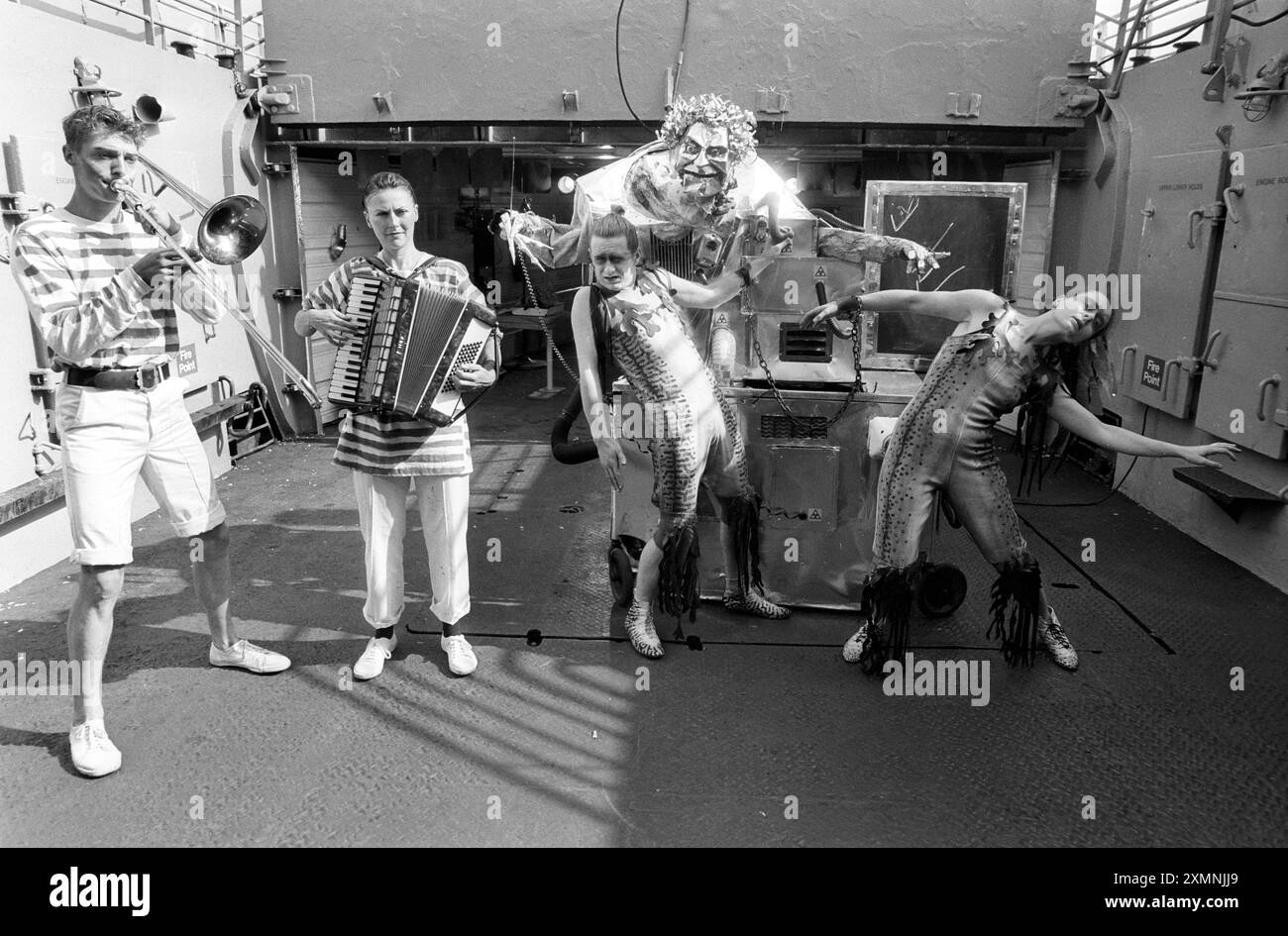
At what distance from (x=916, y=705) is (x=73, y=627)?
11.2ft

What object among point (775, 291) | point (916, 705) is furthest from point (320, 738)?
point (775, 291)

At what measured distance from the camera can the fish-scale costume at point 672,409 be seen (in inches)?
165

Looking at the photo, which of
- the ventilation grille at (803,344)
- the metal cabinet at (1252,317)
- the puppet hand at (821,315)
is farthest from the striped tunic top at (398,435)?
the metal cabinet at (1252,317)

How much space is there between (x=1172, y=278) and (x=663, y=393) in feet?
14.0

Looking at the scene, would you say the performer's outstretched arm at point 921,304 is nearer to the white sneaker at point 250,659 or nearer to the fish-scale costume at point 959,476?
the fish-scale costume at point 959,476

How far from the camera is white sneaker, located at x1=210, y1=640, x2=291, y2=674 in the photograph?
4.38m

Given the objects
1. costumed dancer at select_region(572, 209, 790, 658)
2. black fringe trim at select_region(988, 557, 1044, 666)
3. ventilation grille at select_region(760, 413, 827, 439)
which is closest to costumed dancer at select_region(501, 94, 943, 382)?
costumed dancer at select_region(572, 209, 790, 658)

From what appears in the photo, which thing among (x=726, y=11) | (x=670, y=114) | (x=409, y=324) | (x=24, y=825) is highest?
(x=726, y=11)

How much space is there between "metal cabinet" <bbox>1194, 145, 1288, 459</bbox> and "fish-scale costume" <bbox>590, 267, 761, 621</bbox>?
126 inches

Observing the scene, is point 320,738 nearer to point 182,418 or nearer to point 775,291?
point 182,418

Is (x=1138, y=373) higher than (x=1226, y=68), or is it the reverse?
(x=1226, y=68)

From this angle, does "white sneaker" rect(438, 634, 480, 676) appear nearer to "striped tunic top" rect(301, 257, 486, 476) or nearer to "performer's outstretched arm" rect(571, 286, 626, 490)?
"striped tunic top" rect(301, 257, 486, 476)

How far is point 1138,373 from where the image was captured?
6.96 metres

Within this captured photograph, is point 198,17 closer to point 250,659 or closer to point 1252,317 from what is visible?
point 250,659
